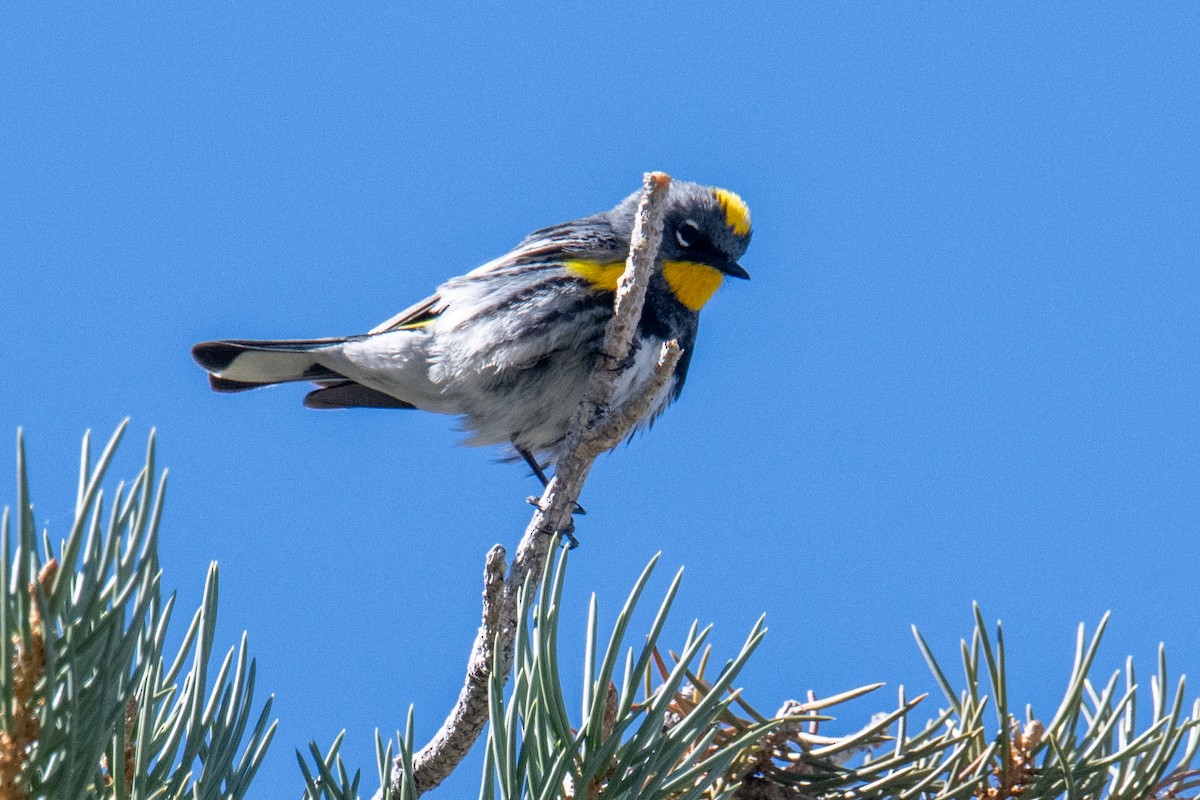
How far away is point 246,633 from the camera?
4.32 ft

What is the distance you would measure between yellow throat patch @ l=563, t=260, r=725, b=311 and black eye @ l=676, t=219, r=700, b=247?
0.14m

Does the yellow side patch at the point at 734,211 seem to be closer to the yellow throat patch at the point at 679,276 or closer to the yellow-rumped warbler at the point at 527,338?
the yellow-rumped warbler at the point at 527,338

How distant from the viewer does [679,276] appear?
16.8ft

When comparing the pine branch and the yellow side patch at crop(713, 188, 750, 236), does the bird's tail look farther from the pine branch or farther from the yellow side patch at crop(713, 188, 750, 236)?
the pine branch

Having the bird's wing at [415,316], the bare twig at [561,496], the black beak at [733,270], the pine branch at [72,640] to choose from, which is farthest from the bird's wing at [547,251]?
the pine branch at [72,640]

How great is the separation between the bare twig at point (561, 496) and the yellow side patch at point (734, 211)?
2.75 meters

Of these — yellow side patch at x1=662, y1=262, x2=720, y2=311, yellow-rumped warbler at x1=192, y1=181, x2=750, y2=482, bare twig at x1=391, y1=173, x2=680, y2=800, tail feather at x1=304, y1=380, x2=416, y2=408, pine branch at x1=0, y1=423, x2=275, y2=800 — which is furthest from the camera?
tail feather at x1=304, y1=380, x2=416, y2=408

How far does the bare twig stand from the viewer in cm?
201

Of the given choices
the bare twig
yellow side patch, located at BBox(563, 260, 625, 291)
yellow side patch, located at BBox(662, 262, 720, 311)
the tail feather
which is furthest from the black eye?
the bare twig

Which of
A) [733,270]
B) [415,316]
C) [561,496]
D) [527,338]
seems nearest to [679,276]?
[733,270]

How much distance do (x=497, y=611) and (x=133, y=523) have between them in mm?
Answer: 1032

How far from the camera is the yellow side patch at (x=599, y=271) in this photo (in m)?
4.82

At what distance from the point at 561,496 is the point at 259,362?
352 centimetres

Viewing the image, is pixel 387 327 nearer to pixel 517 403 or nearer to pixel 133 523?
pixel 517 403
